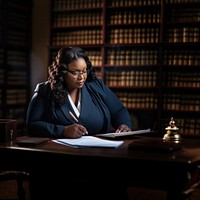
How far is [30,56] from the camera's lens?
6.29 m

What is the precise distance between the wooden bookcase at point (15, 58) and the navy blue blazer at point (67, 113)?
A: 2930 millimetres

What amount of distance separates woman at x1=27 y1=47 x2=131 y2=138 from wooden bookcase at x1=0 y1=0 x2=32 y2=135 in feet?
9.35

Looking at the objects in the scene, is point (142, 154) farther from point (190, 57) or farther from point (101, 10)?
point (101, 10)

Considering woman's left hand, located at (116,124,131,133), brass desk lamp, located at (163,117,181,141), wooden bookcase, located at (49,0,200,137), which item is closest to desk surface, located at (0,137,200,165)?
brass desk lamp, located at (163,117,181,141)

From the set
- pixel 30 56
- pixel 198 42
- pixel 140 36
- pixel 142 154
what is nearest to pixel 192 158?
pixel 142 154

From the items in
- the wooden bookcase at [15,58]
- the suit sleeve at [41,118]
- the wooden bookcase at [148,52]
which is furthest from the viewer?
the wooden bookcase at [15,58]

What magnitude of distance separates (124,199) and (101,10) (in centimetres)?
353

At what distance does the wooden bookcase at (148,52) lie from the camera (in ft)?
17.2

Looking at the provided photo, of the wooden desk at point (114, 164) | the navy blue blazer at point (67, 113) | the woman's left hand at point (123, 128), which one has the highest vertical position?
the navy blue blazer at point (67, 113)

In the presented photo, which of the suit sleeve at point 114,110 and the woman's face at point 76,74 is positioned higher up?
the woman's face at point 76,74

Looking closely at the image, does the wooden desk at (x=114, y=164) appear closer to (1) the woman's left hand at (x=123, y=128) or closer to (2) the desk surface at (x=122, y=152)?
(2) the desk surface at (x=122, y=152)

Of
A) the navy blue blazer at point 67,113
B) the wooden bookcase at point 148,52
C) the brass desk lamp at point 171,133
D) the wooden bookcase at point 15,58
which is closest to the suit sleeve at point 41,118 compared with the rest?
the navy blue blazer at point 67,113

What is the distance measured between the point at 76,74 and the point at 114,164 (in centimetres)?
111

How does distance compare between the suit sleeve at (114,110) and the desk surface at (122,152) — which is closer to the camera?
the desk surface at (122,152)
